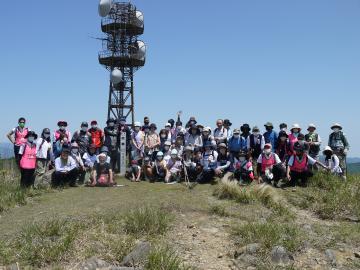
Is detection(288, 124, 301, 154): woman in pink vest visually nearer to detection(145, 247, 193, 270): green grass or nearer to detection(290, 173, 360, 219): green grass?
detection(290, 173, 360, 219): green grass

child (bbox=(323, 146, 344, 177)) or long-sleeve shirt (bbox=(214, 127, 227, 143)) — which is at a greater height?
long-sleeve shirt (bbox=(214, 127, 227, 143))

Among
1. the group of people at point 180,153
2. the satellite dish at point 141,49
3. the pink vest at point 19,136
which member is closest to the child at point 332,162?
the group of people at point 180,153

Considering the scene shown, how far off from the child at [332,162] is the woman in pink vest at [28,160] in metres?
8.47

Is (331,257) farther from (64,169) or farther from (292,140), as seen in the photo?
(64,169)

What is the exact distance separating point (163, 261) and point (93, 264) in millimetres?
1163

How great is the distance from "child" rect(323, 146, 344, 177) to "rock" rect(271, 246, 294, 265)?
19.6 feet

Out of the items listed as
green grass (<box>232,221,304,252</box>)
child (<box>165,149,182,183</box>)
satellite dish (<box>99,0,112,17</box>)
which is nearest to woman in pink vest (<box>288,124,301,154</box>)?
child (<box>165,149,182,183</box>)

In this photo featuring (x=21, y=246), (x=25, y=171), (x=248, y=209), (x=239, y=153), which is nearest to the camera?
(x=21, y=246)

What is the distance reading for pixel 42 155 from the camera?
12875 mm

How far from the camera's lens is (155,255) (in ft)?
23.5

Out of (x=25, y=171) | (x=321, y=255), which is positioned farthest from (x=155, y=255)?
(x=25, y=171)

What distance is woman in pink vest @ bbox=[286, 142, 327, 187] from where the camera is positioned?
12828 mm

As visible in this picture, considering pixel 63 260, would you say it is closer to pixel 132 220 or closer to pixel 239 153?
pixel 132 220

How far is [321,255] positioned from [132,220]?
11.7ft
